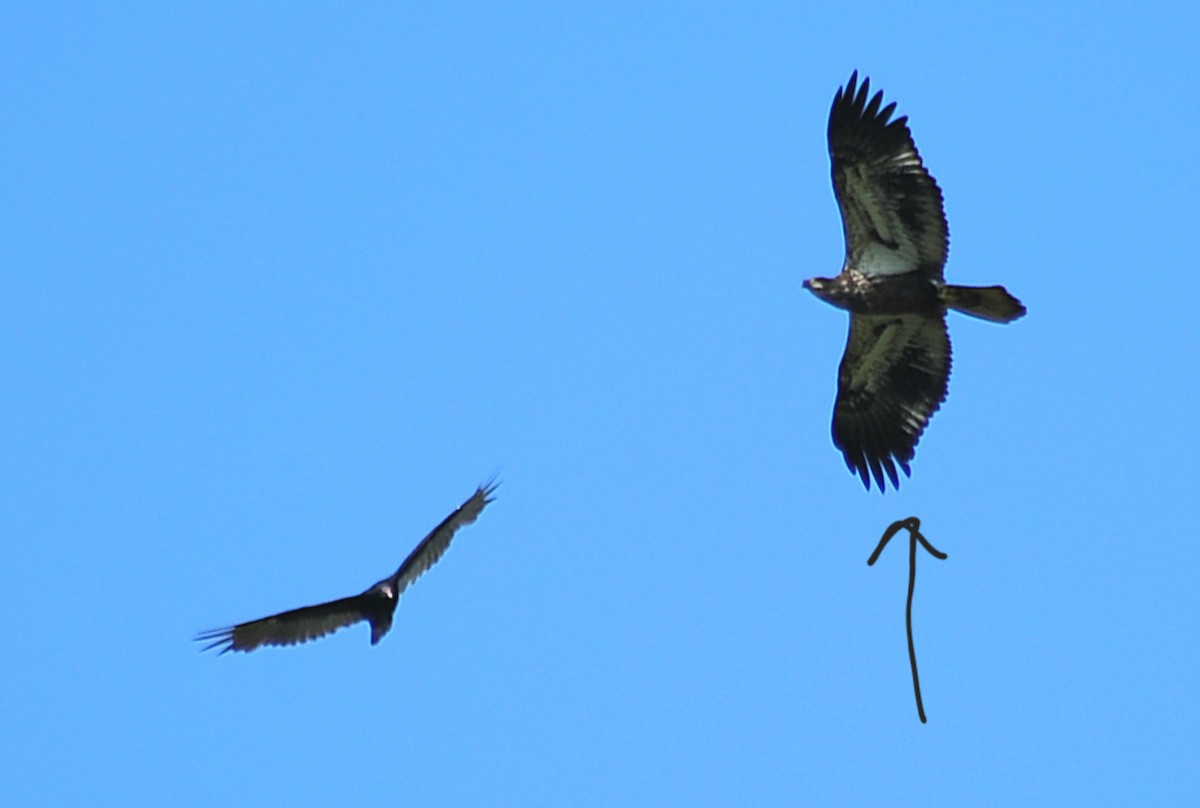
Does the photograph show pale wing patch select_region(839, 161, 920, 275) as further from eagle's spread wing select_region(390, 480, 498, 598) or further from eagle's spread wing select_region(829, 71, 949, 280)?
eagle's spread wing select_region(390, 480, 498, 598)

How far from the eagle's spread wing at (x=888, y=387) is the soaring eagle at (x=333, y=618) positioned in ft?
15.2

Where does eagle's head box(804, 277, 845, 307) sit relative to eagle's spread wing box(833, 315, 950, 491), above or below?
above

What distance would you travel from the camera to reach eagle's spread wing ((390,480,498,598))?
54.7 ft

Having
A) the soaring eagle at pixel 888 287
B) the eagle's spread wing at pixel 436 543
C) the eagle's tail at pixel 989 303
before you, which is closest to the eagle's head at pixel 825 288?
the soaring eagle at pixel 888 287

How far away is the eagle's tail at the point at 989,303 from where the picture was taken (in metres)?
13.0

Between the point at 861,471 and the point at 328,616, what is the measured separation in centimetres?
548

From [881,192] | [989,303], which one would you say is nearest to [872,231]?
[881,192]

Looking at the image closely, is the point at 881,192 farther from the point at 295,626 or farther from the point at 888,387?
the point at 295,626

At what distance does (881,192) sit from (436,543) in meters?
6.00

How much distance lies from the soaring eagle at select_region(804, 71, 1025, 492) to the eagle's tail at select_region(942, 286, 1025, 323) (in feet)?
0.04

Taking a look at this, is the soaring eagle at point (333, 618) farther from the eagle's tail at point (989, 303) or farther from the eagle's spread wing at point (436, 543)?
the eagle's tail at point (989, 303)

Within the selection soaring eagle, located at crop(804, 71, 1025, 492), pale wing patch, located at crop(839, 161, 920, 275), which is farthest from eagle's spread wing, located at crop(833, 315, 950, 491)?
pale wing patch, located at crop(839, 161, 920, 275)

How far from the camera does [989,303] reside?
1303cm

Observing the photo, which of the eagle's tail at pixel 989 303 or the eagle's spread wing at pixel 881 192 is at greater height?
the eagle's spread wing at pixel 881 192
